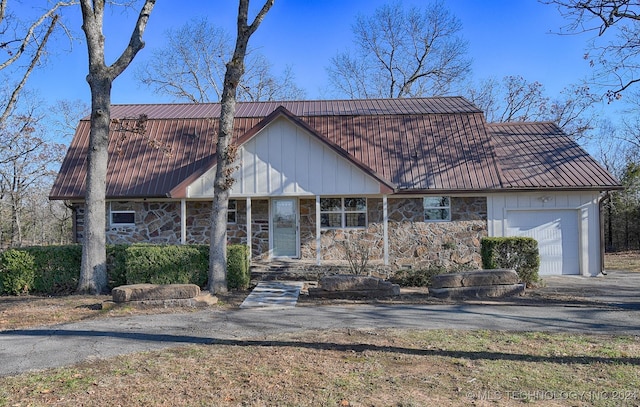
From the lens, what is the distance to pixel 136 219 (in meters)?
16.1

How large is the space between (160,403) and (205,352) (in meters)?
1.72

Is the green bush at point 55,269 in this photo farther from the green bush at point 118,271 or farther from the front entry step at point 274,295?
the front entry step at point 274,295

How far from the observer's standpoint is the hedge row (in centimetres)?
1147

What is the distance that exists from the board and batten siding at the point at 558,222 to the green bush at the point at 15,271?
1327 cm

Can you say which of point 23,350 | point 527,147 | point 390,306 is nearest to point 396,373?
point 390,306

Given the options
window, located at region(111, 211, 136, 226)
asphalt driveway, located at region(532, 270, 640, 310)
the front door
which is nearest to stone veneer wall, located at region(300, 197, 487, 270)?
the front door

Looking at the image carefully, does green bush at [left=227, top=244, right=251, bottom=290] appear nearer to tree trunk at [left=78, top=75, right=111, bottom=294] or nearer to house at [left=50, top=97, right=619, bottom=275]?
house at [left=50, top=97, right=619, bottom=275]

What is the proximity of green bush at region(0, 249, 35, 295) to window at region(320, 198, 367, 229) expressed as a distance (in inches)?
333

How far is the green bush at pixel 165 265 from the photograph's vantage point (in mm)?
11453

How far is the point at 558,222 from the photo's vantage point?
15.8 meters

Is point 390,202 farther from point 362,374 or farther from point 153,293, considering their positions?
point 362,374

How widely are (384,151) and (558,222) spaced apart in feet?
20.3

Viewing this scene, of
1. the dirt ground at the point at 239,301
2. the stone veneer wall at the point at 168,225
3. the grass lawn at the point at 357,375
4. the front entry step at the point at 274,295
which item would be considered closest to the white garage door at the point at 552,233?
the dirt ground at the point at 239,301

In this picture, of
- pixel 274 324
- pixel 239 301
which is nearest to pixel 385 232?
pixel 239 301
